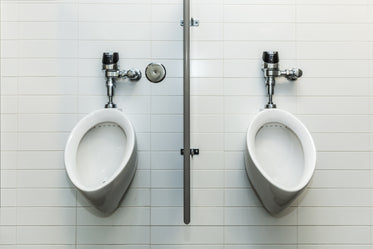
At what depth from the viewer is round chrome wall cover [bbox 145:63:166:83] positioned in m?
1.23

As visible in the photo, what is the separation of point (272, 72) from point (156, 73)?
2.12 feet

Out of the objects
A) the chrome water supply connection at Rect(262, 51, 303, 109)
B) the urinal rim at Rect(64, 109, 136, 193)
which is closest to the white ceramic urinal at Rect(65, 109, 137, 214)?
the urinal rim at Rect(64, 109, 136, 193)

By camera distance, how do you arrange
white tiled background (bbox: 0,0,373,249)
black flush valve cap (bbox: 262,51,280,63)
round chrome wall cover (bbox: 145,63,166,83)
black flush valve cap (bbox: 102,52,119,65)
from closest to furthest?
round chrome wall cover (bbox: 145,63,166,83), black flush valve cap (bbox: 102,52,119,65), white tiled background (bbox: 0,0,373,249), black flush valve cap (bbox: 262,51,280,63)

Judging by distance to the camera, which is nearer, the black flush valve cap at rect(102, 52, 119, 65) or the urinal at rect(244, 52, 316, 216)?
the black flush valve cap at rect(102, 52, 119, 65)

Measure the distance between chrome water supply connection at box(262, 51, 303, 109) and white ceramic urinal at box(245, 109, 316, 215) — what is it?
0.10 metres

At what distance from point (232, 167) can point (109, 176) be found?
0.63 metres

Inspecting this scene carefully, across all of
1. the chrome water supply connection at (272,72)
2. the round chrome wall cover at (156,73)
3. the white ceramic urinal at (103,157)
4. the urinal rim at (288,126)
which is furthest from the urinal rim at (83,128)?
the chrome water supply connection at (272,72)

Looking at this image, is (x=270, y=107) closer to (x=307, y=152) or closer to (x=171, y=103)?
(x=307, y=152)

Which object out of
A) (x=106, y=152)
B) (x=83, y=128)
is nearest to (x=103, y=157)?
(x=106, y=152)

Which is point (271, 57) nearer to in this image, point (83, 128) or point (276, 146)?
point (276, 146)

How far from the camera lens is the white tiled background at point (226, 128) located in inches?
57.3

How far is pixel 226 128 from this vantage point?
1621mm

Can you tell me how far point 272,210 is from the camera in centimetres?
154

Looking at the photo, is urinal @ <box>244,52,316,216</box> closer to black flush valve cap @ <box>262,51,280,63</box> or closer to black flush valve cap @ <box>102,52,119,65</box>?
black flush valve cap @ <box>262,51,280,63</box>
